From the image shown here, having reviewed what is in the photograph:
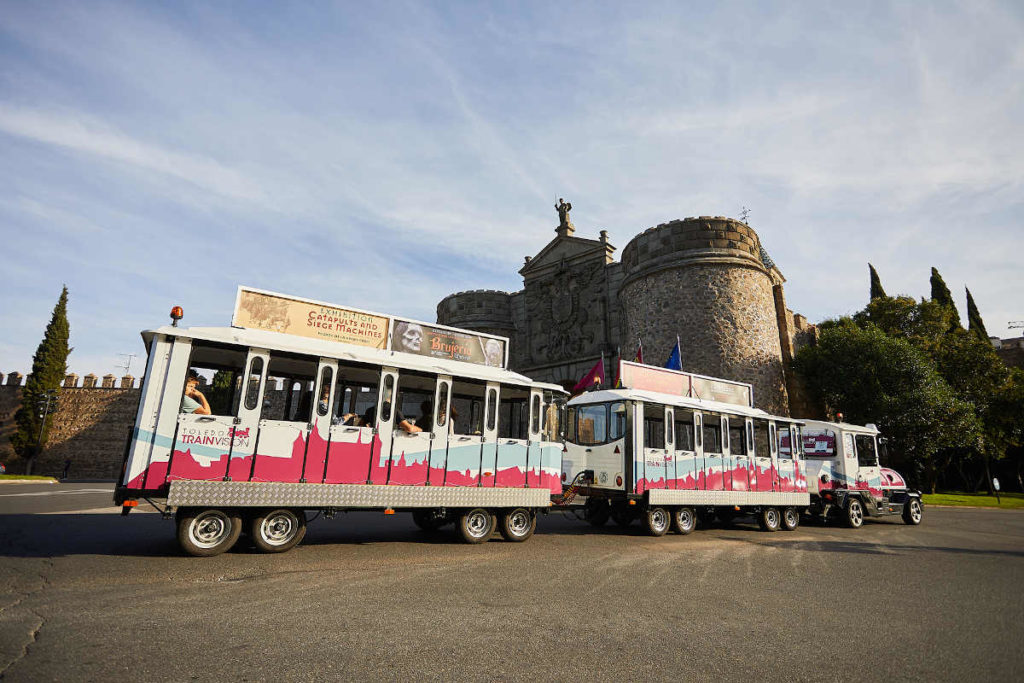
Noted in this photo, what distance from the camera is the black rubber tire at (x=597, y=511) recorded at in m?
12.2

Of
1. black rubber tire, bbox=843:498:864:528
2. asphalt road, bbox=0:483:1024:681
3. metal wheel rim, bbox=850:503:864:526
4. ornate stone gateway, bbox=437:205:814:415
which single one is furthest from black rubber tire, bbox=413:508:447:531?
ornate stone gateway, bbox=437:205:814:415

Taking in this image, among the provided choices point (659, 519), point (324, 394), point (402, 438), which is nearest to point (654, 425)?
point (659, 519)

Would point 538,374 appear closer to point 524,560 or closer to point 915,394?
point 915,394

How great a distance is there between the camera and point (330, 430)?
8.07 m

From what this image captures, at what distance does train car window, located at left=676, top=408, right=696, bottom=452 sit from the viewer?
12438mm

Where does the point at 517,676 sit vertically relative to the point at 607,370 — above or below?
below

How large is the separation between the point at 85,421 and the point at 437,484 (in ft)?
150

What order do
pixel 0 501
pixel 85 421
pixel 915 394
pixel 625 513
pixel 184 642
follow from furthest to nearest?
1. pixel 85 421
2. pixel 915 394
3. pixel 0 501
4. pixel 625 513
5. pixel 184 642

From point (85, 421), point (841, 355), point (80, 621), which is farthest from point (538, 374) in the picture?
point (85, 421)

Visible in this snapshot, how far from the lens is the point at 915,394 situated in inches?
1011

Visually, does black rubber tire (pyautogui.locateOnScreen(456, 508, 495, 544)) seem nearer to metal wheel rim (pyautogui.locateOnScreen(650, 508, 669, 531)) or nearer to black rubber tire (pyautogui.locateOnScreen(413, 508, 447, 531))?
black rubber tire (pyautogui.locateOnScreen(413, 508, 447, 531))

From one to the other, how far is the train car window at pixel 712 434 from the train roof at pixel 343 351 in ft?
15.7

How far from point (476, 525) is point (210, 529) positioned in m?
4.18

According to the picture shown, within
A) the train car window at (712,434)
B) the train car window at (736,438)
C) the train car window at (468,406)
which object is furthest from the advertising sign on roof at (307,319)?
the train car window at (736,438)
